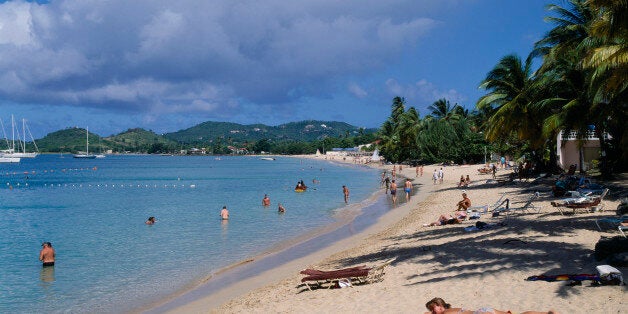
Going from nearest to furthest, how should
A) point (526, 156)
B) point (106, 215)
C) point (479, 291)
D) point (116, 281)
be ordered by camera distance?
point (479, 291), point (116, 281), point (106, 215), point (526, 156)

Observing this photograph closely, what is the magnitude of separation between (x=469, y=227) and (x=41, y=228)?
21318mm

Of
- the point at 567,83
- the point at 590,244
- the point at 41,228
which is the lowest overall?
the point at 41,228

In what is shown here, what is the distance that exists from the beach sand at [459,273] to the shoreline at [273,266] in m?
0.08

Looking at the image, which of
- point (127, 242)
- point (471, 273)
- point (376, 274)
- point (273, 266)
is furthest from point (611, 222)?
point (127, 242)

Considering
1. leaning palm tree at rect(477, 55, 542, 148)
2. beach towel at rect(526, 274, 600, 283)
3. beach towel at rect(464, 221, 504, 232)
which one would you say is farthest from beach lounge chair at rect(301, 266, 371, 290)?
leaning palm tree at rect(477, 55, 542, 148)

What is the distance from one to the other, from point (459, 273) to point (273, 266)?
6575 mm

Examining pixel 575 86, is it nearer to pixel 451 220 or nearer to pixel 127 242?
pixel 451 220

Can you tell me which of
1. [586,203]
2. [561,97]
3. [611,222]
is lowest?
[611,222]

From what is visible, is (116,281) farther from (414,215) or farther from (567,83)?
(567,83)

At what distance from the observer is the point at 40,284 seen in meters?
14.3

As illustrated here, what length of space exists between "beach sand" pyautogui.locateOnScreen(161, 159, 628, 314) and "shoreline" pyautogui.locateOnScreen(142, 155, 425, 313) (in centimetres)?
8

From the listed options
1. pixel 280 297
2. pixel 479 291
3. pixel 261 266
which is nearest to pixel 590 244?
pixel 479 291

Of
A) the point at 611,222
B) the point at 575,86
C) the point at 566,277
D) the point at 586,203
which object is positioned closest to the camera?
the point at 566,277

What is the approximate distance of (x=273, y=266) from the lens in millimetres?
15203
